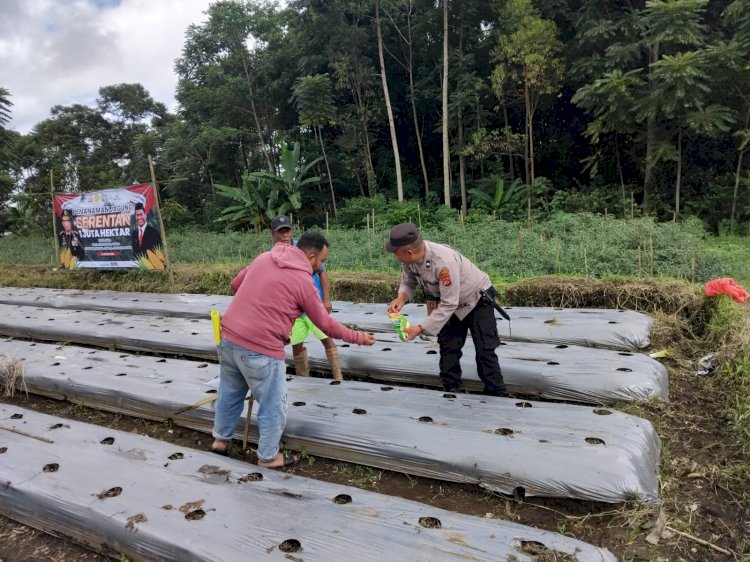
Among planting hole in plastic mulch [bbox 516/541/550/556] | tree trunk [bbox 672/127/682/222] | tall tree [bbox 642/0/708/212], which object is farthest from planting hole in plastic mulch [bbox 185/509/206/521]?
tree trunk [bbox 672/127/682/222]

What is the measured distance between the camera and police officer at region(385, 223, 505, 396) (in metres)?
2.76

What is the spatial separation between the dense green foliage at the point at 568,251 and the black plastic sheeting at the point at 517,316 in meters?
1.55

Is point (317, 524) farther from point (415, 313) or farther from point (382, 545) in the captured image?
point (415, 313)

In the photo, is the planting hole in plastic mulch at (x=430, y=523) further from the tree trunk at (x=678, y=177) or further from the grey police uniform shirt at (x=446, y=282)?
the tree trunk at (x=678, y=177)

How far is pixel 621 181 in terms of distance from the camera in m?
13.0

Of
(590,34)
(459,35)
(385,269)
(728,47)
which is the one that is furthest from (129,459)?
(459,35)

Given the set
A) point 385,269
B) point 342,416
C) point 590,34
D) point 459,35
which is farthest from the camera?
point 459,35

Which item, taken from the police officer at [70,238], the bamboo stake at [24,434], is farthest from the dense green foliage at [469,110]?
the bamboo stake at [24,434]

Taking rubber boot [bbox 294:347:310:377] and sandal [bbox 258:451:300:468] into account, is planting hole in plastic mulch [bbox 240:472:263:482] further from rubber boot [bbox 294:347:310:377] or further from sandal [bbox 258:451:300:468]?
rubber boot [bbox 294:347:310:377]

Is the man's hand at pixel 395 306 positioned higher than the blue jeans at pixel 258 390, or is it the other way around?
the man's hand at pixel 395 306

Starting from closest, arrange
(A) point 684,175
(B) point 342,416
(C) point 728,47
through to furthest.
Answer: (B) point 342,416 < (C) point 728,47 < (A) point 684,175

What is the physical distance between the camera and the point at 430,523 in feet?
6.29

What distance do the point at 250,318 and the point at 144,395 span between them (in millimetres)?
1606

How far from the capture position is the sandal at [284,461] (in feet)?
8.45
